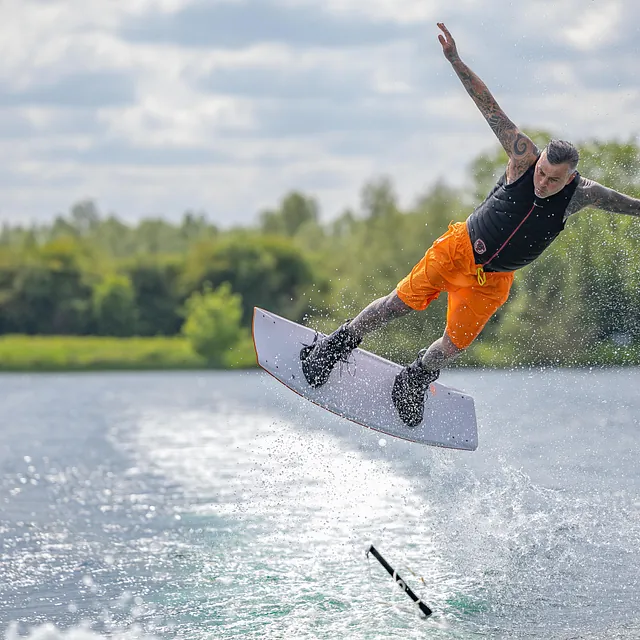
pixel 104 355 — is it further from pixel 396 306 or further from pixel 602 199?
pixel 602 199

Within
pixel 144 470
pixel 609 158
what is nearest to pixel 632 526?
pixel 144 470

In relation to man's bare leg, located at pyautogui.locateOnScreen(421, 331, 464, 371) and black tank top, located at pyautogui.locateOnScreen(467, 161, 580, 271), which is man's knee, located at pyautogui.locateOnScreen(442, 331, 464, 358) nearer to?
man's bare leg, located at pyautogui.locateOnScreen(421, 331, 464, 371)

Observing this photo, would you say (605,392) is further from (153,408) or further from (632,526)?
(632,526)

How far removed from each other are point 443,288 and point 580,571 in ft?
9.23

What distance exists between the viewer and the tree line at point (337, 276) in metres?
27.0

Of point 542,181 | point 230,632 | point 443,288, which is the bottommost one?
point 230,632

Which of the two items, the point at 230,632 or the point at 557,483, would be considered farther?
the point at 557,483

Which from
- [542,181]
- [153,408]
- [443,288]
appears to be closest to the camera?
[542,181]

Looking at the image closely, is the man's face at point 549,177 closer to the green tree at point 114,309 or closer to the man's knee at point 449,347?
the man's knee at point 449,347

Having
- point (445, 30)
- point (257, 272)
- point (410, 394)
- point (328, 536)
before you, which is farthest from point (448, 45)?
point (257, 272)

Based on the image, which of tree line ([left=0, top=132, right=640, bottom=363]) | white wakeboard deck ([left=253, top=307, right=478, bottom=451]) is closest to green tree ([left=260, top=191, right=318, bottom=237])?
tree line ([left=0, top=132, right=640, bottom=363])

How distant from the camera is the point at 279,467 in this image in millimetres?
18188

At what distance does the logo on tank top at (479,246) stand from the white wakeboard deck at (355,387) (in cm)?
195

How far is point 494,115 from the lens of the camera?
766 centimetres
